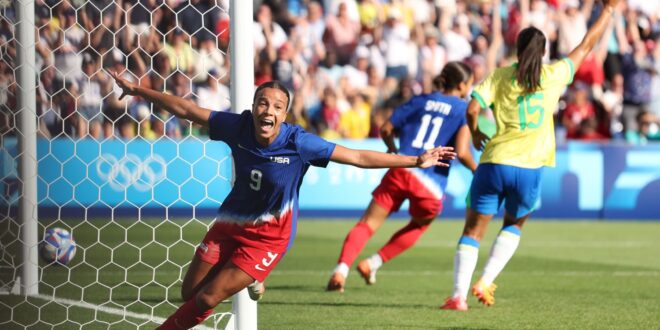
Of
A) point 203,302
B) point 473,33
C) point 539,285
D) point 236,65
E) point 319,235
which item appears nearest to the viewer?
point 203,302

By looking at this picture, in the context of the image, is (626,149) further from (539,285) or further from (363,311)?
(363,311)

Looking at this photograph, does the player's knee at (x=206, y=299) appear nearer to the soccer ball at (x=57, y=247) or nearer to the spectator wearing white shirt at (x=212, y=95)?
the soccer ball at (x=57, y=247)

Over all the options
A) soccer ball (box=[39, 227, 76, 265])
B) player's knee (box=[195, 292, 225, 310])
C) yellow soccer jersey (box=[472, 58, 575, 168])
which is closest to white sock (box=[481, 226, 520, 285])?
yellow soccer jersey (box=[472, 58, 575, 168])

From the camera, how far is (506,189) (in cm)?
835

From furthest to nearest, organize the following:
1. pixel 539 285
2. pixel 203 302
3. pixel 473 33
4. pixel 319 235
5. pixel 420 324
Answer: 1. pixel 473 33
2. pixel 319 235
3. pixel 539 285
4. pixel 420 324
5. pixel 203 302

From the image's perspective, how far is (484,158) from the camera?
332 inches

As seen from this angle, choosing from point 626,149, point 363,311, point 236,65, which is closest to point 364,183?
point 626,149

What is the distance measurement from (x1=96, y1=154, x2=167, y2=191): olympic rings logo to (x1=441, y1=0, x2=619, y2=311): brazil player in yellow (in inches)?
248

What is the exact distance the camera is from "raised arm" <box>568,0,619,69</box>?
8273 millimetres

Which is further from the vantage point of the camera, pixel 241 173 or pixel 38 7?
pixel 38 7

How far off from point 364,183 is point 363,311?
8.38 m

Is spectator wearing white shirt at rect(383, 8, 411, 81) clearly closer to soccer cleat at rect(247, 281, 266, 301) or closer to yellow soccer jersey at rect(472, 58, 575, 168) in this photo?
yellow soccer jersey at rect(472, 58, 575, 168)

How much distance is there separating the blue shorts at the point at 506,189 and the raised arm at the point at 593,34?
0.84 m

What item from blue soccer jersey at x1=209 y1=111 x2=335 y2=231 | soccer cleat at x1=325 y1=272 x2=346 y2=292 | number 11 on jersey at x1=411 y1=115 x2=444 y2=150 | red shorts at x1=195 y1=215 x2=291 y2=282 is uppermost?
blue soccer jersey at x1=209 y1=111 x2=335 y2=231
